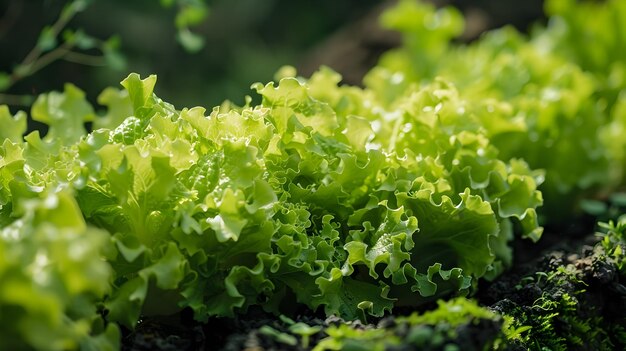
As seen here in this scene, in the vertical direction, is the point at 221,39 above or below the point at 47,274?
above

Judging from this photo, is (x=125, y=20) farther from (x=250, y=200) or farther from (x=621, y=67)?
(x=250, y=200)

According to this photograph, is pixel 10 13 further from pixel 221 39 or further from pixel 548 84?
pixel 548 84

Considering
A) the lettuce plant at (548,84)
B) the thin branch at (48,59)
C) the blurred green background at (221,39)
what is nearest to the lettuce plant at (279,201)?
the lettuce plant at (548,84)

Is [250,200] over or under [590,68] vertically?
under

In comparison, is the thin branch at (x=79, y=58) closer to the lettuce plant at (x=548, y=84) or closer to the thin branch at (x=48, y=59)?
the thin branch at (x=48, y=59)

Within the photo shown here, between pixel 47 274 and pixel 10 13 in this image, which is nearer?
pixel 47 274

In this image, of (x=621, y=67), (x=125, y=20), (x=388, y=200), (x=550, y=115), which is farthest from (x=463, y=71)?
(x=125, y=20)

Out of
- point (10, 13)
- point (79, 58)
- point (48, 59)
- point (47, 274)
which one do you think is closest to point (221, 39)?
point (79, 58)

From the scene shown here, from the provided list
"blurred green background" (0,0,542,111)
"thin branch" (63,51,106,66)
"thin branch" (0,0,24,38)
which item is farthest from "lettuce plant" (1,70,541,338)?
"thin branch" (0,0,24,38)

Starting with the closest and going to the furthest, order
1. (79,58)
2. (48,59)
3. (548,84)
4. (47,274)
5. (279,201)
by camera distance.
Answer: (47,274) < (279,201) < (548,84) < (48,59) < (79,58)
